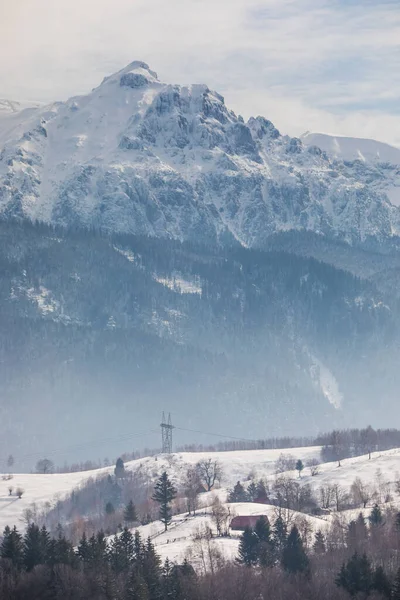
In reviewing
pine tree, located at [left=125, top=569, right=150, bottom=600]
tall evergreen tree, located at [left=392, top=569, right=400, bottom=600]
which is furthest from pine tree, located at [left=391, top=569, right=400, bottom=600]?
pine tree, located at [left=125, top=569, right=150, bottom=600]

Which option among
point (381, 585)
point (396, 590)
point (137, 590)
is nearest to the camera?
point (396, 590)

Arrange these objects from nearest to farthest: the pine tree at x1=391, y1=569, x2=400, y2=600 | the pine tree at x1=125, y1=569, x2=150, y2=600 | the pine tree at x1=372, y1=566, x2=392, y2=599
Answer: the pine tree at x1=391, y1=569, x2=400, y2=600
the pine tree at x1=125, y1=569, x2=150, y2=600
the pine tree at x1=372, y1=566, x2=392, y2=599

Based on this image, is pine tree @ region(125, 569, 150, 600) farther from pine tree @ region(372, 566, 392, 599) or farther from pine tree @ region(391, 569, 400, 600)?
pine tree @ region(391, 569, 400, 600)

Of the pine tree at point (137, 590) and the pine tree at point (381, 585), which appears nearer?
the pine tree at point (137, 590)

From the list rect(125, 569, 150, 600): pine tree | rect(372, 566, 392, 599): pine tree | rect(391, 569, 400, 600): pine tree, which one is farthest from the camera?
rect(372, 566, 392, 599): pine tree

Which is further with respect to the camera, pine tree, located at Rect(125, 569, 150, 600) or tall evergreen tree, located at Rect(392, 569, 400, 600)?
pine tree, located at Rect(125, 569, 150, 600)

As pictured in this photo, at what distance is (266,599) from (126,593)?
17997 mm

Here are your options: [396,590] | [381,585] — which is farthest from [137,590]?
[396,590]

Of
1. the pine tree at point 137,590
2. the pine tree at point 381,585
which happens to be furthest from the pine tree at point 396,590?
the pine tree at point 137,590

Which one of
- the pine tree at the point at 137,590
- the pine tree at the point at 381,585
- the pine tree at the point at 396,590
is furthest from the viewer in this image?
the pine tree at the point at 381,585

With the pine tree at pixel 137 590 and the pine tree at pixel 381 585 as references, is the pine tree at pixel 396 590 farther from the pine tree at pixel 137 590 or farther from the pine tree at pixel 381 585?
the pine tree at pixel 137 590

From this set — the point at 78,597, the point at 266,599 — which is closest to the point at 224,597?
the point at 266,599

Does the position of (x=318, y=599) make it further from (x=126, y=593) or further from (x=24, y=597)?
(x=24, y=597)

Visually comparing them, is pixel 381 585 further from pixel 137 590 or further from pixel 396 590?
pixel 137 590
